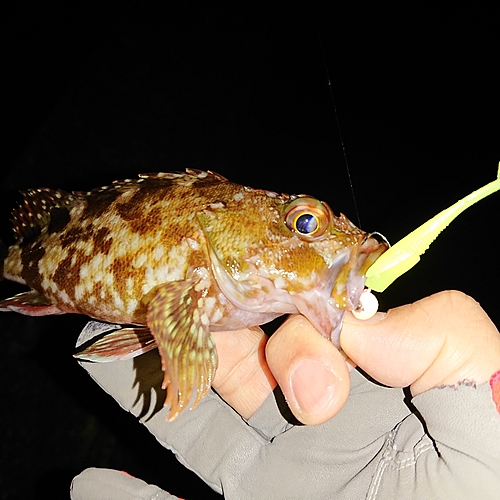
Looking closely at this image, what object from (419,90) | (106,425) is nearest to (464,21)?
(419,90)

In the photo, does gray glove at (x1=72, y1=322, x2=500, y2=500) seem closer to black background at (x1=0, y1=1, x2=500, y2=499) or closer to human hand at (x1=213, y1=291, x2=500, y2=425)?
human hand at (x1=213, y1=291, x2=500, y2=425)

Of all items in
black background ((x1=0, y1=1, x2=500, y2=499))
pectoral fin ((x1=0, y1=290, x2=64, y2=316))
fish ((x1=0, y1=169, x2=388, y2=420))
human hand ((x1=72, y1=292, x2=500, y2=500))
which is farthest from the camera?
black background ((x1=0, y1=1, x2=500, y2=499))

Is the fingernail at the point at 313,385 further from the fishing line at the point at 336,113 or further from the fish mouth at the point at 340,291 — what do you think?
the fishing line at the point at 336,113

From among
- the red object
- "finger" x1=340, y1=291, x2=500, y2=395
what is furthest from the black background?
the red object

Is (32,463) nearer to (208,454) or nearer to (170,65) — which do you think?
(208,454)

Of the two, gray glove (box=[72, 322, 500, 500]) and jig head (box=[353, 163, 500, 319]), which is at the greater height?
jig head (box=[353, 163, 500, 319])

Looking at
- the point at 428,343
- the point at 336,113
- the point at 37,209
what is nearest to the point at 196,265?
the point at 428,343
